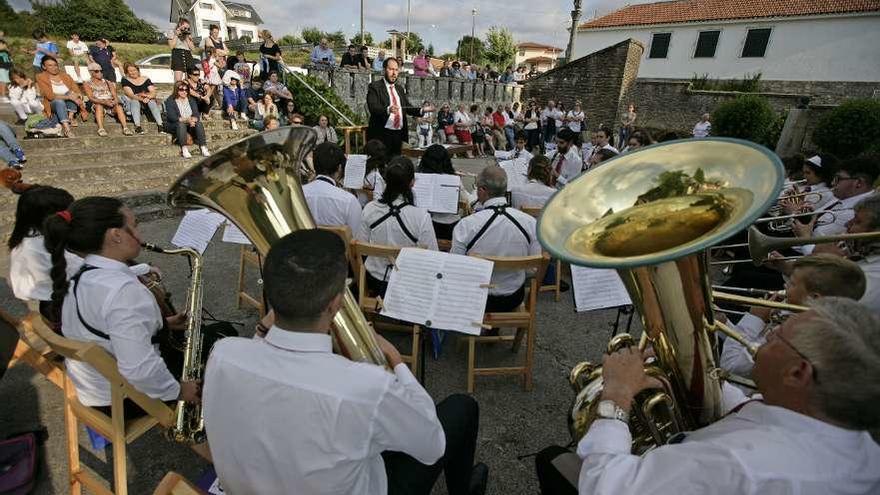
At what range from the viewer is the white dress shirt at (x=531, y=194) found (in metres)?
4.33

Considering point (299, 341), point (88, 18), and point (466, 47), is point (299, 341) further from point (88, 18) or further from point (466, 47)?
point (466, 47)

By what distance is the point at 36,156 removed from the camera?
19.8ft

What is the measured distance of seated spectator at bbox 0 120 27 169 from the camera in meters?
5.60

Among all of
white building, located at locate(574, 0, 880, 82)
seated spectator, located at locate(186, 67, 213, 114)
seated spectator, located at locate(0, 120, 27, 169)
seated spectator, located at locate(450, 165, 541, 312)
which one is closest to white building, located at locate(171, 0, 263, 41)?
white building, located at locate(574, 0, 880, 82)

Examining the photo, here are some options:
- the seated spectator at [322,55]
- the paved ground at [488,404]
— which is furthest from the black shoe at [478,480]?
the seated spectator at [322,55]

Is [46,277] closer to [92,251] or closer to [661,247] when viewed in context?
[92,251]

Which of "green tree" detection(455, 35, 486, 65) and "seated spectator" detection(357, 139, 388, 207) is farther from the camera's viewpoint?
"green tree" detection(455, 35, 486, 65)

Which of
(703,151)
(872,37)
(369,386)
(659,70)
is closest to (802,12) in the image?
(872,37)

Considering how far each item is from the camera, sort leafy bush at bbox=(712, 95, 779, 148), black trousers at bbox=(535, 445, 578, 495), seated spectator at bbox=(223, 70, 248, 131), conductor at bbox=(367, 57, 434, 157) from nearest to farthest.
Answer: black trousers at bbox=(535, 445, 578, 495) → conductor at bbox=(367, 57, 434, 157) → seated spectator at bbox=(223, 70, 248, 131) → leafy bush at bbox=(712, 95, 779, 148)

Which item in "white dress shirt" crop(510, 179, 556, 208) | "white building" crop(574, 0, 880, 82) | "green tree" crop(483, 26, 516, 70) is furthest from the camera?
"green tree" crop(483, 26, 516, 70)

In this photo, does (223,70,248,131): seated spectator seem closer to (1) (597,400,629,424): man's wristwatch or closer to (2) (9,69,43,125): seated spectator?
(2) (9,69,43,125): seated spectator

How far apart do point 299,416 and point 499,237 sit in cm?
209

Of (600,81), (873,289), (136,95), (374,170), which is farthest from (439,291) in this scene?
(600,81)

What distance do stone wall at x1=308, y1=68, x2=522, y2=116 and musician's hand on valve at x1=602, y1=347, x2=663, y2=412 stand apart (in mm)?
11248
